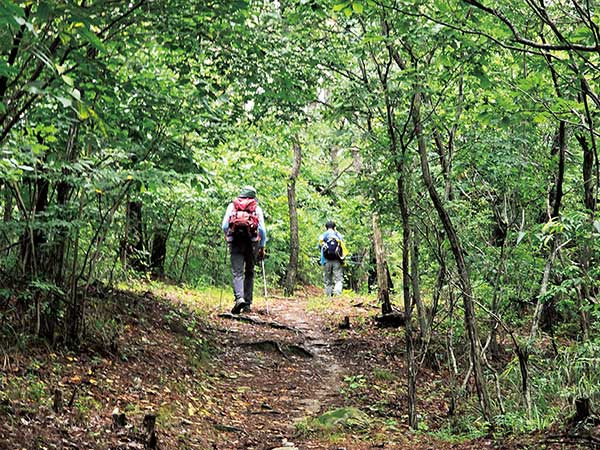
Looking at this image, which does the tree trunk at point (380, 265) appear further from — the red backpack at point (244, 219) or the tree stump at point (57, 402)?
the tree stump at point (57, 402)

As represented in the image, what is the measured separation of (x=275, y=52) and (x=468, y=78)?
2.38 metres

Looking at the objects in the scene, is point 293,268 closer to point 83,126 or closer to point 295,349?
point 295,349

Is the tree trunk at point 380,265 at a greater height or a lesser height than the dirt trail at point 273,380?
greater

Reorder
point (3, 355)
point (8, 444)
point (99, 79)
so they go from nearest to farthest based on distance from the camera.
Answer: point (8, 444) < point (99, 79) < point (3, 355)

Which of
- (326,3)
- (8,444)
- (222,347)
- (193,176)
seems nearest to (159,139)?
(193,176)

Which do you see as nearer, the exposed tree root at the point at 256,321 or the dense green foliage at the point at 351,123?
the dense green foliage at the point at 351,123

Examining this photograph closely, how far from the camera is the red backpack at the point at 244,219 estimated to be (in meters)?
10.0

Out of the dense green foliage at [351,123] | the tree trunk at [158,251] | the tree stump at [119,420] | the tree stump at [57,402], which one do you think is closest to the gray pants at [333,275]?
the tree trunk at [158,251]

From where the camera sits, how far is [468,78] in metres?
6.39

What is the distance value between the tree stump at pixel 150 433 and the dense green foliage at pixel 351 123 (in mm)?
1509

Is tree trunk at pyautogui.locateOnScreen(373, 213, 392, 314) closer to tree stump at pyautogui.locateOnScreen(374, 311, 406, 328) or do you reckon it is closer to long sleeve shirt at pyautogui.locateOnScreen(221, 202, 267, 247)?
tree stump at pyautogui.locateOnScreen(374, 311, 406, 328)

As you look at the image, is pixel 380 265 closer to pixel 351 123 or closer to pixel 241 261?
pixel 241 261

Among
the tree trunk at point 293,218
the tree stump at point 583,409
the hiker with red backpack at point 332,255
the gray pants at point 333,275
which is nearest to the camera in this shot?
the tree stump at point 583,409

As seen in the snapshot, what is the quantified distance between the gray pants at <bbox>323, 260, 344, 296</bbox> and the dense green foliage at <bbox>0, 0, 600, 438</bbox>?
6.13 m
